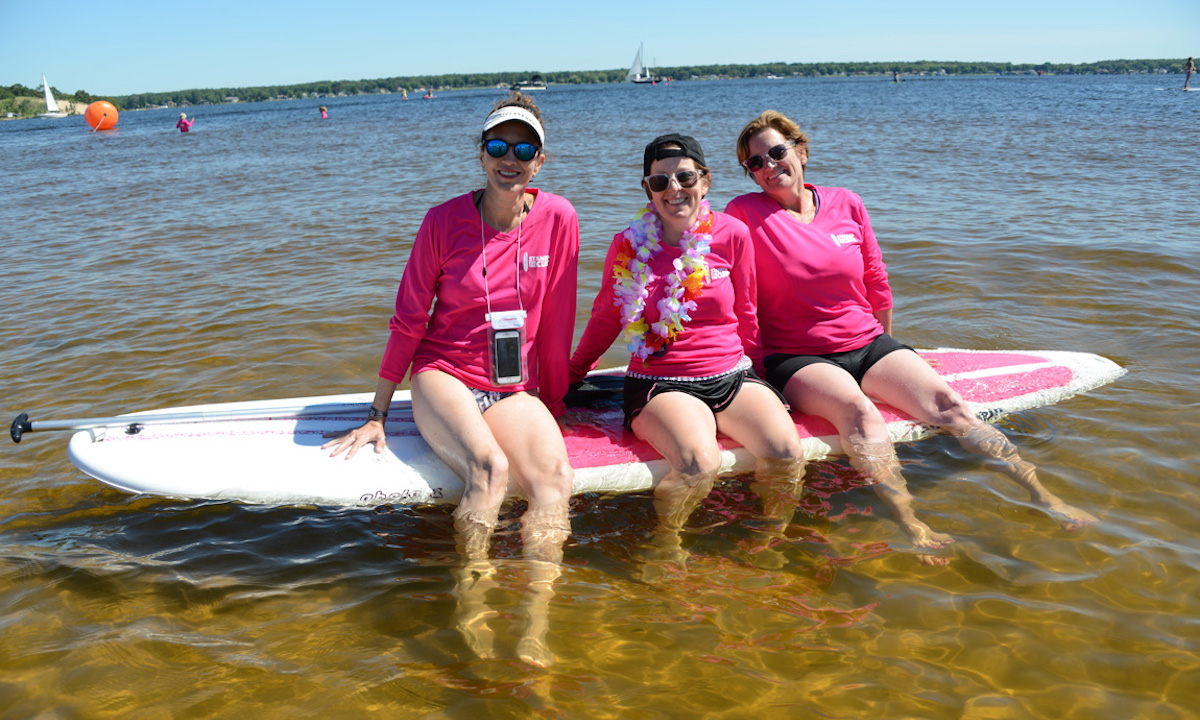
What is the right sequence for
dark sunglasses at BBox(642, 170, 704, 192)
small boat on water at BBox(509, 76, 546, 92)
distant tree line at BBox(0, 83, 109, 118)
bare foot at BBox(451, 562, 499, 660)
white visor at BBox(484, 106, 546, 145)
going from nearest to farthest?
bare foot at BBox(451, 562, 499, 660)
white visor at BBox(484, 106, 546, 145)
dark sunglasses at BBox(642, 170, 704, 192)
small boat on water at BBox(509, 76, 546, 92)
distant tree line at BBox(0, 83, 109, 118)

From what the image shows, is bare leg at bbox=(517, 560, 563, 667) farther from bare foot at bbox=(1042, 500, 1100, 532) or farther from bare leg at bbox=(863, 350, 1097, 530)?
bare foot at bbox=(1042, 500, 1100, 532)

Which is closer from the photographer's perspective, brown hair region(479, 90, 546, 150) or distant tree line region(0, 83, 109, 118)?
brown hair region(479, 90, 546, 150)

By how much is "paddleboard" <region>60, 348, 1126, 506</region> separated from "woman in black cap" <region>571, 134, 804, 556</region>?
184 millimetres

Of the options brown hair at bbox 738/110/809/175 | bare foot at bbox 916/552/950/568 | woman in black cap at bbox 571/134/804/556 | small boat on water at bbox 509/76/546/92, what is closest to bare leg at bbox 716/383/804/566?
woman in black cap at bbox 571/134/804/556

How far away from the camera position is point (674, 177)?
3.45 meters

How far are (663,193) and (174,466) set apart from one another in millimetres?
2618

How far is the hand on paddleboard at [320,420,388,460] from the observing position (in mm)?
3668

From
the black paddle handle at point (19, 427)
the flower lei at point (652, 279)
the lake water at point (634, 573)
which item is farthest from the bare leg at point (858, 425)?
the black paddle handle at point (19, 427)

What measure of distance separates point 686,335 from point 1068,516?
74.3 inches

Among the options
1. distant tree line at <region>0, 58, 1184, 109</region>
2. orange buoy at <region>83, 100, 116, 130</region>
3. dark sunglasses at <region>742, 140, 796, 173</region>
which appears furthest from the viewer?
distant tree line at <region>0, 58, 1184, 109</region>

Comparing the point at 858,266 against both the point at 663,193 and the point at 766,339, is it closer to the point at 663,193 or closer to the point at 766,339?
the point at 766,339

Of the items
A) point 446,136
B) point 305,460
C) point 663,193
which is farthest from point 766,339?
point 446,136

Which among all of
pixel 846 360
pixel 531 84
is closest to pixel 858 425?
pixel 846 360

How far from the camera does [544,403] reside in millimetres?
3816
